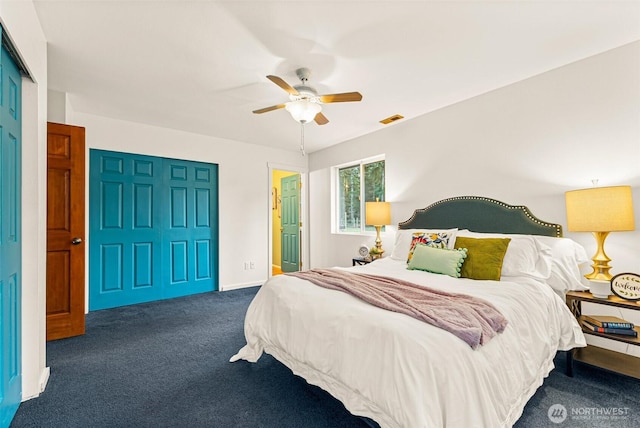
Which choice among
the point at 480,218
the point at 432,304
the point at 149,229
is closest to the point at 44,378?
the point at 149,229

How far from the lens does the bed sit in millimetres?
1167

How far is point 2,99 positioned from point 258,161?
3713mm

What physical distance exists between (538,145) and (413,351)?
2.57m

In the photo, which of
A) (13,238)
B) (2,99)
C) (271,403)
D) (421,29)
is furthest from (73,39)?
(271,403)

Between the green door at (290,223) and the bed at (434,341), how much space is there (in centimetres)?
308

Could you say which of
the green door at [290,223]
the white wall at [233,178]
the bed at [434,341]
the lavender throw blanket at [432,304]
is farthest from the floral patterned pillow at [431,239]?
the green door at [290,223]

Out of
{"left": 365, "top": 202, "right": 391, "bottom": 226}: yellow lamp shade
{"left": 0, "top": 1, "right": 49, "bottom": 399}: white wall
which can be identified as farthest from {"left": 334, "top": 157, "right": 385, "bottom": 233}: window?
{"left": 0, "top": 1, "right": 49, "bottom": 399}: white wall

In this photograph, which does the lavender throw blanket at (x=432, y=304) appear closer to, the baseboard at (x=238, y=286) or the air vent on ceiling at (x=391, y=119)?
the air vent on ceiling at (x=391, y=119)

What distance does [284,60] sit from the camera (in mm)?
2445

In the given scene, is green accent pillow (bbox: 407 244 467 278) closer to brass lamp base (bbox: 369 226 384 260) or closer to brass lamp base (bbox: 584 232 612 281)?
brass lamp base (bbox: 584 232 612 281)

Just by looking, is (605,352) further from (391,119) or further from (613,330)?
(391,119)

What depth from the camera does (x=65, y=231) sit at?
9.36ft

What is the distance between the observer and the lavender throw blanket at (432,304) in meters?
1.36

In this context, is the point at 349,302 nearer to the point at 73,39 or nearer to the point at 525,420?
the point at 525,420
